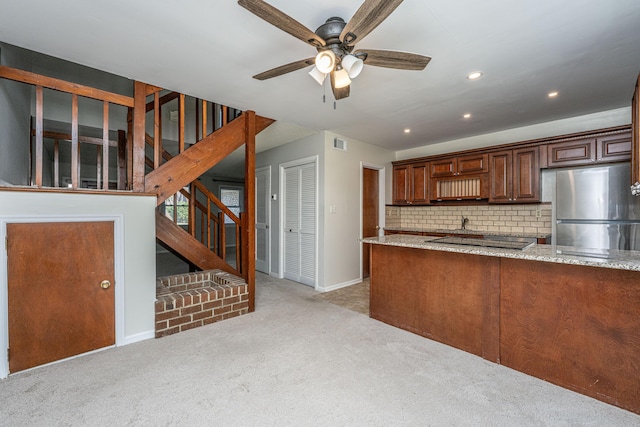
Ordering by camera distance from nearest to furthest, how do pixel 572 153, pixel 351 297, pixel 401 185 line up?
pixel 572 153 → pixel 351 297 → pixel 401 185

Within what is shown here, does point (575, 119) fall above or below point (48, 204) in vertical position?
above

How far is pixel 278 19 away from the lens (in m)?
1.48

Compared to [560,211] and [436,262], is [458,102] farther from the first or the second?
[560,211]

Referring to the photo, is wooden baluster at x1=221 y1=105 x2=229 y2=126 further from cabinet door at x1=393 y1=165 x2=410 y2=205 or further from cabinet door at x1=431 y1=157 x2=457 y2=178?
cabinet door at x1=431 y1=157 x2=457 y2=178

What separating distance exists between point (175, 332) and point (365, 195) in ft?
11.7

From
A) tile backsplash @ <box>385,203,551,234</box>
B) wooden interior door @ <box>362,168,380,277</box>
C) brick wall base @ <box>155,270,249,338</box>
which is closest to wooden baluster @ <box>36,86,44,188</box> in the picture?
brick wall base @ <box>155,270,249,338</box>

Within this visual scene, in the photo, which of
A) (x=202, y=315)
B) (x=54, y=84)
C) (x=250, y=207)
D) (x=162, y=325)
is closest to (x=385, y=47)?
(x=250, y=207)

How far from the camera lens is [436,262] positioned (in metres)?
2.67

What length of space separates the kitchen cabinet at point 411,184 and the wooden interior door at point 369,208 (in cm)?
39

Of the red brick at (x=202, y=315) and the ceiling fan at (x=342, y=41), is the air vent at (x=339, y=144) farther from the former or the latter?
the red brick at (x=202, y=315)

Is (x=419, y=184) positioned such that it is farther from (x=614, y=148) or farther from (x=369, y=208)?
(x=614, y=148)

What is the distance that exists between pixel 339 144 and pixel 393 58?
270cm

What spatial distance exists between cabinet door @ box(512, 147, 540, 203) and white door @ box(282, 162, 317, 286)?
2963mm

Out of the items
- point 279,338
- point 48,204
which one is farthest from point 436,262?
point 48,204
